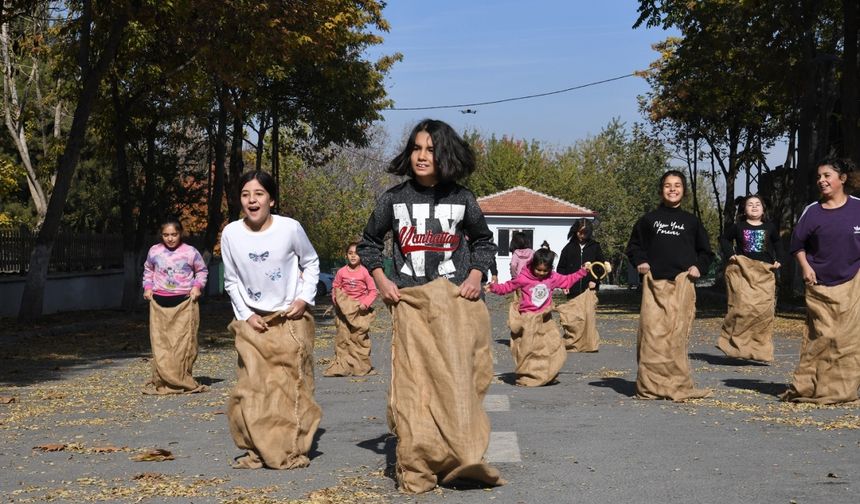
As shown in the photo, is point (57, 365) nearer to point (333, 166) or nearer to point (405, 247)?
point (405, 247)

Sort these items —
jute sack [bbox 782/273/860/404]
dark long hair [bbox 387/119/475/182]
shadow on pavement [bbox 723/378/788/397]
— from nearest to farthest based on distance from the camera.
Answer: dark long hair [bbox 387/119/475/182]
jute sack [bbox 782/273/860/404]
shadow on pavement [bbox 723/378/788/397]

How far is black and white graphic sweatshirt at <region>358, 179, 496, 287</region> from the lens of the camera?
7277 millimetres

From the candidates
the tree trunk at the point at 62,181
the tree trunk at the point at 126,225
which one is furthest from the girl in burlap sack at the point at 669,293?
the tree trunk at the point at 126,225

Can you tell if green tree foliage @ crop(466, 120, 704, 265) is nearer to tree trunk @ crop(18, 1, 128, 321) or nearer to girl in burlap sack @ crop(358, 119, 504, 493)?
tree trunk @ crop(18, 1, 128, 321)

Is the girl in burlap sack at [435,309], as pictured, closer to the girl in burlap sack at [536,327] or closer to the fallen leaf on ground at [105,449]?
the fallen leaf on ground at [105,449]

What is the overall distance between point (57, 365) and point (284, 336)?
9.86 m

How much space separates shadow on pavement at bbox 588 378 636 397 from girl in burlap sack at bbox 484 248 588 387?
1.55 ft

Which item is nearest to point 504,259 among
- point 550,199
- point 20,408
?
point 550,199

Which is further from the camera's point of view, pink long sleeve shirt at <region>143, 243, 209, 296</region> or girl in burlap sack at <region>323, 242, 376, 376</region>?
girl in burlap sack at <region>323, 242, 376, 376</region>

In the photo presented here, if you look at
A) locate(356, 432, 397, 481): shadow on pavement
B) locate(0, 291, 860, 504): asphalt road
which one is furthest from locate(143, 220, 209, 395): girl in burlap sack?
locate(356, 432, 397, 481): shadow on pavement

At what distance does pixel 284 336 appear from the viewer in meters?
8.13

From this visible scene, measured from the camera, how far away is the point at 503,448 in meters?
8.40

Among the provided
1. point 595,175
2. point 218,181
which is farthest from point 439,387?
point 595,175

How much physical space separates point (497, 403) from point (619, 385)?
210 cm
